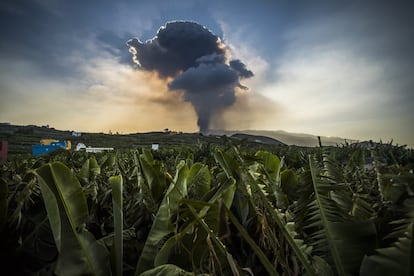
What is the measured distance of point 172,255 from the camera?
2.29 feet

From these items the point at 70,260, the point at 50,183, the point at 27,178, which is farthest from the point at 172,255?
the point at 27,178

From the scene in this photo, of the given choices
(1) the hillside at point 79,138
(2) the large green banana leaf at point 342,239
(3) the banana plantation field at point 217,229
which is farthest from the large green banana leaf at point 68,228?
(1) the hillside at point 79,138

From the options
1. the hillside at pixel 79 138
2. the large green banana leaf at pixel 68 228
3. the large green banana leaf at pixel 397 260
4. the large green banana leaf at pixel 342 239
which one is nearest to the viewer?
the large green banana leaf at pixel 397 260

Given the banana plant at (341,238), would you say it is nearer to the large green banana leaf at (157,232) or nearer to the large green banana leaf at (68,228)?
the large green banana leaf at (157,232)

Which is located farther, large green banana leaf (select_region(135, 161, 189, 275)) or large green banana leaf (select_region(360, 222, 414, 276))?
large green banana leaf (select_region(135, 161, 189, 275))

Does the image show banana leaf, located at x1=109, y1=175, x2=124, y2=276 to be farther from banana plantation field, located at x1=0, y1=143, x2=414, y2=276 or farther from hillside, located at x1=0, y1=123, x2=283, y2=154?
hillside, located at x1=0, y1=123, x2=283, y2=154

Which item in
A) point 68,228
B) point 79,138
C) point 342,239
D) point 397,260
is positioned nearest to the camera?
point 397,260

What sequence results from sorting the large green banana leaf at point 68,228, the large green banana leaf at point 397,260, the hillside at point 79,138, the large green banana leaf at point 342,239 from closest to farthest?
the large green banana leaf at point 397,260 < the large green banana leaf at point 342,239 < the large green banana leaf at point 68,228 < the hillside at point 79,138

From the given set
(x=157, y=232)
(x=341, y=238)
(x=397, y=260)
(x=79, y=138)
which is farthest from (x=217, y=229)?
(x=79, y=138)

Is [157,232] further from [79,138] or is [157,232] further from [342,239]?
[79,138]

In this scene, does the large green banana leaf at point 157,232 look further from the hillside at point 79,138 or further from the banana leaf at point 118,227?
the hillside at point 79,138

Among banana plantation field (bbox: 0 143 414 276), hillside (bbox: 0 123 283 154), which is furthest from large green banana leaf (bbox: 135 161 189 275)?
hillside (bbox: 0 123 283 154)

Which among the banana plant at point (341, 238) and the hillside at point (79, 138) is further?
the hillside at point (79, 138)

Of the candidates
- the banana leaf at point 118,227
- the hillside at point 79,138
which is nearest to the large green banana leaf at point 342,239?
the banana leaf at point 118,227
